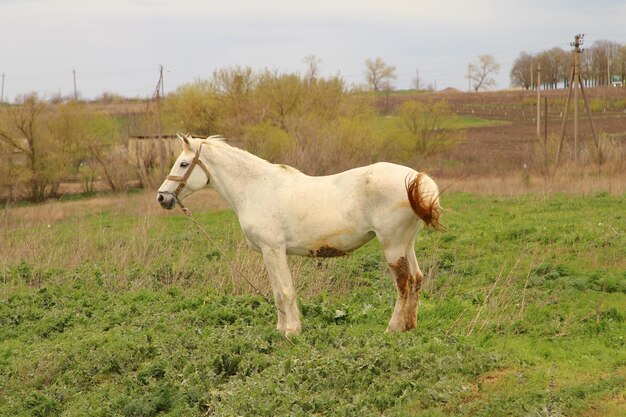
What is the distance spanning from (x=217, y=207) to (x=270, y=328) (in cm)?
1985

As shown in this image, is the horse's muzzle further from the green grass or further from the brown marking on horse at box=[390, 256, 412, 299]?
the brown marking on horse at box=[390, 256, 412, 299]

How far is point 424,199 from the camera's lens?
7812 millimetres

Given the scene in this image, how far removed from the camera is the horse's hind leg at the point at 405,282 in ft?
26.9

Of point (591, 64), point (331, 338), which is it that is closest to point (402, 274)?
point (331, 338)

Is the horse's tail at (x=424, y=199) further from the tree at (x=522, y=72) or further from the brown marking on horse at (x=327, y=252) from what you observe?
the tree at (x=522, y=72)

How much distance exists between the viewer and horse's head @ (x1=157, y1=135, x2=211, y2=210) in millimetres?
8852

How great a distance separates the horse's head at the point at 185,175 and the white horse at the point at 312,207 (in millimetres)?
11

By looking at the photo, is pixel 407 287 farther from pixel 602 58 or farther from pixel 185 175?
pixel 602 58

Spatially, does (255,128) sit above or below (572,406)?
above

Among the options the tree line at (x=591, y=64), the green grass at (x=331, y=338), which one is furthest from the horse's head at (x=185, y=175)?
the tree line at (x=591, y=64)

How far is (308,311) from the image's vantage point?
33.0 feet

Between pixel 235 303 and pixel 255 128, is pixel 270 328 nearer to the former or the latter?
pixel 235 303

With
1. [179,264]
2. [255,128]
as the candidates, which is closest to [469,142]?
[255,128]

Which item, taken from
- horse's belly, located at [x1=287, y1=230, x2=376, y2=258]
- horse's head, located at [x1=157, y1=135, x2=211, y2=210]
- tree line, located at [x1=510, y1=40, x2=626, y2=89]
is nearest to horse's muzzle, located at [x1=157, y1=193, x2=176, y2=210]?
horse's head, located at [x1=157, y1=135, x2=211, y2=210]
